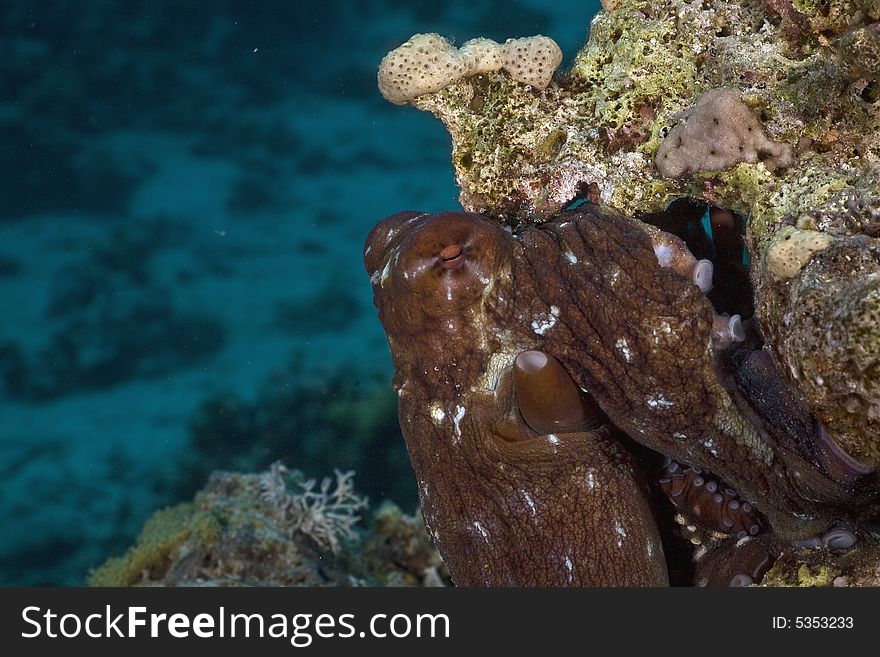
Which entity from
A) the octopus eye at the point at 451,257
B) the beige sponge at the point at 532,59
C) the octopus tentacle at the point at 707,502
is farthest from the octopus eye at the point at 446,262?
the octopus tentacle at the point at 707,502

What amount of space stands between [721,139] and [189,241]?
1938 centimetres

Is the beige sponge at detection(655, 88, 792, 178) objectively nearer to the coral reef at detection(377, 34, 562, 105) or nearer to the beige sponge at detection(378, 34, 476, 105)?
the coral reef at detection(377, 34, 562, 105)

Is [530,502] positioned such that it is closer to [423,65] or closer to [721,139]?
[721,139]

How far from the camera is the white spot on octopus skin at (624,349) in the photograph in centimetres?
311

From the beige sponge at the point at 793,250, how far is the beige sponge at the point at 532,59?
1734 mm

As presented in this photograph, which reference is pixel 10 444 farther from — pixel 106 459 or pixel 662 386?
pixel 662 386

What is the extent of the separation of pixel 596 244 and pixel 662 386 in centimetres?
74

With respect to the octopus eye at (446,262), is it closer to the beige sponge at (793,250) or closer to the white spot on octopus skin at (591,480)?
the white spot on octopus skin at (591,480)

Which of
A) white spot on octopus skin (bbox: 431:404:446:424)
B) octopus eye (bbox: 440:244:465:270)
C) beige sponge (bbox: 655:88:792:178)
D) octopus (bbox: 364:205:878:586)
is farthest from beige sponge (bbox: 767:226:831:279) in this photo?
white spot on octopus skin (bbox: 431:404:446:424)

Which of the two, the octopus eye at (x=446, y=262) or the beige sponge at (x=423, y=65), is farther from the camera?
the beige sponge at (x=423, y=65)

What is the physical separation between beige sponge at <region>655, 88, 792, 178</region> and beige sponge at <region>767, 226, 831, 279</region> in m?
0.60

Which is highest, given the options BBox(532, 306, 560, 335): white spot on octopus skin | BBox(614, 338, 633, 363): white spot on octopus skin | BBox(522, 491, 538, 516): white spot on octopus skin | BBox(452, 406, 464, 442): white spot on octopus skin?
BBox(532, 306, 560, 335): white spot on octopus skin

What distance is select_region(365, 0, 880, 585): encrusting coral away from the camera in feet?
9.38

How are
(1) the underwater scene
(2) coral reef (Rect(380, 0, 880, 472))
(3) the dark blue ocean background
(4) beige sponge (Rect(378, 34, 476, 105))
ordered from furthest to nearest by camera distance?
(3) the dark blue ocean background, (4) beige sponge (Rect(378, 34, 476, 105)), (1) the underwater scene, (2) coral reef (Rect(380, 0, 880, 472))
